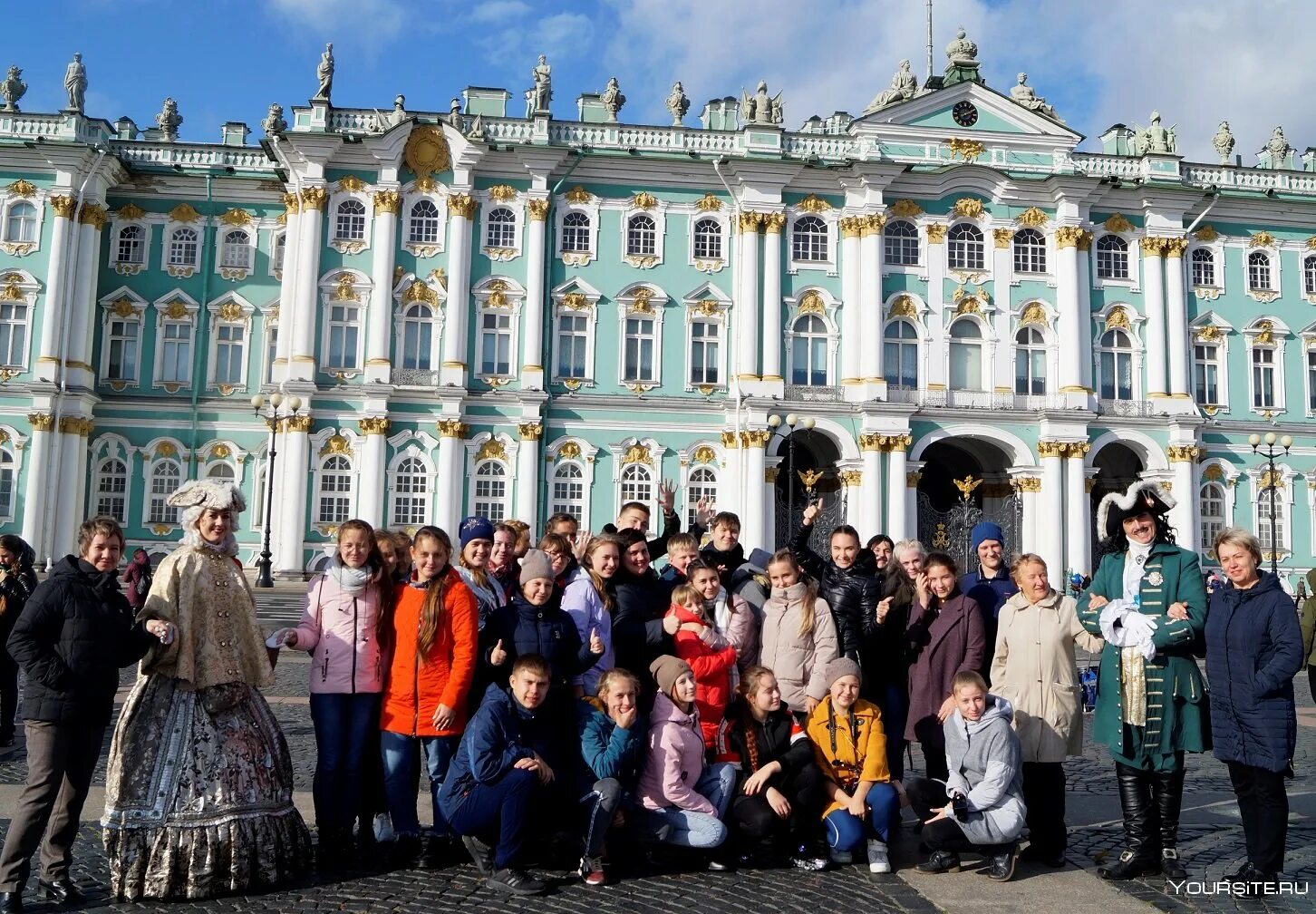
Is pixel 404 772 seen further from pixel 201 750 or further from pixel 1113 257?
pixel 1113 257

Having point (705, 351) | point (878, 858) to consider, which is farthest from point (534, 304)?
point (878, 858)

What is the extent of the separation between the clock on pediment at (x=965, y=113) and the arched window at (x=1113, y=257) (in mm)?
5302

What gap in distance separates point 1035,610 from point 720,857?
8.55 ft

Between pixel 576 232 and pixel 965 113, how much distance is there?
39.9ft

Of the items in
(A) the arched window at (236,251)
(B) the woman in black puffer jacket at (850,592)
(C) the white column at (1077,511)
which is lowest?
(B) the woman in black puffer jacket at (850,592)

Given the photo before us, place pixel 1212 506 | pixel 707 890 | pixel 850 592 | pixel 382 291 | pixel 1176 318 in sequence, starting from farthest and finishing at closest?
pixel 1212 506 < pixel 1176 318 < pixel 382 291 < pixel 850 592 < pixel 707 890

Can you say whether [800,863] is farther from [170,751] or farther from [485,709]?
[170,751]

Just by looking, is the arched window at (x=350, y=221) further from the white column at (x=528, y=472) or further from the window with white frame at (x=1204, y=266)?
the window with white frame at (x=1204, y=266)

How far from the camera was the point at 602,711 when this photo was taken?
7.11m

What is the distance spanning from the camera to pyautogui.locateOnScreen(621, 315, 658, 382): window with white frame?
32938 millimetres

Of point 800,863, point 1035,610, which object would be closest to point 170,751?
point 800,863

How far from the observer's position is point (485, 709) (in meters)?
6.78

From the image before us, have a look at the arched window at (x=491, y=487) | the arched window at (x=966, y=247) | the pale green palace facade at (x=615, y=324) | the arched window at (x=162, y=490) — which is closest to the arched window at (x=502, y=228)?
the pale green palace facade at (x=615, y=324)

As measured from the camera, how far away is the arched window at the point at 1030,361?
3366cm
